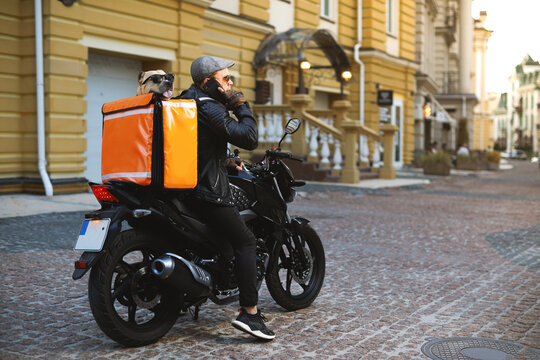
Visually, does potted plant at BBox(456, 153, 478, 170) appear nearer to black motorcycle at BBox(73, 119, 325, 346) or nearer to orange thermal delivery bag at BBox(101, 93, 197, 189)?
black motorcycle at BBox(73, 119, 325, 346)

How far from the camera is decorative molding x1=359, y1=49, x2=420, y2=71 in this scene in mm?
23828

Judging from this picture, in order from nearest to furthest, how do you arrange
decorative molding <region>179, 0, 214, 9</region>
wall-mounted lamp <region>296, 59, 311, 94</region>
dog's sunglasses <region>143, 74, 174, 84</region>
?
dog's sunglasses <region>143, 74, 174, 84</region>, decorative molding <region>179, 0, 214, 9</region>, wall-mounted lamp <region>296, 59, 311, 94</region>

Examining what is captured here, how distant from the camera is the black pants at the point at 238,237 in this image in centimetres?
392

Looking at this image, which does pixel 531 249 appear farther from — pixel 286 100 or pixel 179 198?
pixel 286 100

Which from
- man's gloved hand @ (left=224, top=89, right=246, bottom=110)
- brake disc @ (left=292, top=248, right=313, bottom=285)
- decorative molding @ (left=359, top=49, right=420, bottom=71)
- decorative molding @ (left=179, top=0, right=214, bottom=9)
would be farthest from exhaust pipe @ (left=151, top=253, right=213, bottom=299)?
decorative molding @ (left=359, top=49, right=420, bottom=71)

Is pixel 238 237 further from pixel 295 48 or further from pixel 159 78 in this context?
pixel 295 48

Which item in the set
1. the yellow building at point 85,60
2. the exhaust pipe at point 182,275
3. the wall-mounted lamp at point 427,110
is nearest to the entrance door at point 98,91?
the yellow building at point 85,60

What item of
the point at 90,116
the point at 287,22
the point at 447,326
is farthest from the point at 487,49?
the point at 447,326

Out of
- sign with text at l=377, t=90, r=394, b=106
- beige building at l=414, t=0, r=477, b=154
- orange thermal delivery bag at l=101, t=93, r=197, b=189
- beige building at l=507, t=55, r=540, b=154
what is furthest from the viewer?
beige building at l=507, t=55, r=540, b=154

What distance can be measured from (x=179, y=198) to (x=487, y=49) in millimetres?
81848

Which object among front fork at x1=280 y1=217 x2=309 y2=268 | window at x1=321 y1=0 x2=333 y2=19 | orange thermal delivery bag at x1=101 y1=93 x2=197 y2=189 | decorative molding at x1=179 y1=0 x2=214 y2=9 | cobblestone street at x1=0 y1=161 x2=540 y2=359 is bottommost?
cobblestone street at x1=0 y1=161 x2=540 y2=359

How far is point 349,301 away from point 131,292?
2.00m

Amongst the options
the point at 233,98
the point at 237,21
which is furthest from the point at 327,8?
the point at 233,98

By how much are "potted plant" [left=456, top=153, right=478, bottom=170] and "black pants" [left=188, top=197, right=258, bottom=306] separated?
28.2 meters
